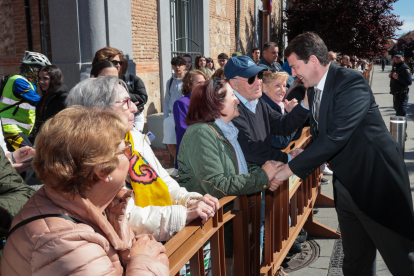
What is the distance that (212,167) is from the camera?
8.02ft

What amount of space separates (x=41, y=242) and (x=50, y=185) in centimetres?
25

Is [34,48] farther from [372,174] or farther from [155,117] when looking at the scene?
[372,174]

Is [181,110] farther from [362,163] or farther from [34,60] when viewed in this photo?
[362,163]

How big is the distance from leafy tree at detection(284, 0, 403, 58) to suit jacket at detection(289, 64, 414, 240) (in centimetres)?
1877

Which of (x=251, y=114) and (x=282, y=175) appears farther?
(x=251, y=114)

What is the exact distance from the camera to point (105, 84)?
103 inches

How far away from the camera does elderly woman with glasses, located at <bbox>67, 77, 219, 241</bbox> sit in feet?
6.86

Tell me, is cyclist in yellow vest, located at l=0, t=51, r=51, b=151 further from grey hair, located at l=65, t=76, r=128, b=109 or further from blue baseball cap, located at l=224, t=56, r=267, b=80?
blue baseball cap, located at l=224, t=56, r=267, b=80

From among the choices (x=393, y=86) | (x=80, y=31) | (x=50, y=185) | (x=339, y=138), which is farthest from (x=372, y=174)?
(x=393, y=86)

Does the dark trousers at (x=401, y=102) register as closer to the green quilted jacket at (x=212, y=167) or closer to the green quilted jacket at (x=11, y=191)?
the green quilted jacket at (x=212, y=167)

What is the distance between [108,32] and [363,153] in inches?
252

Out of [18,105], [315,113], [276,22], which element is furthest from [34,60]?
[276,22]

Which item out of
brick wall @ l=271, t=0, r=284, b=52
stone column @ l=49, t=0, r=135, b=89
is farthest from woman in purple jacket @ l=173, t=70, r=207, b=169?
brick wall @ l=271, t=0, r=284, b=52

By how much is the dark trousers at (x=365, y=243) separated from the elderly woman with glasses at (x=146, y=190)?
3.93 feet
